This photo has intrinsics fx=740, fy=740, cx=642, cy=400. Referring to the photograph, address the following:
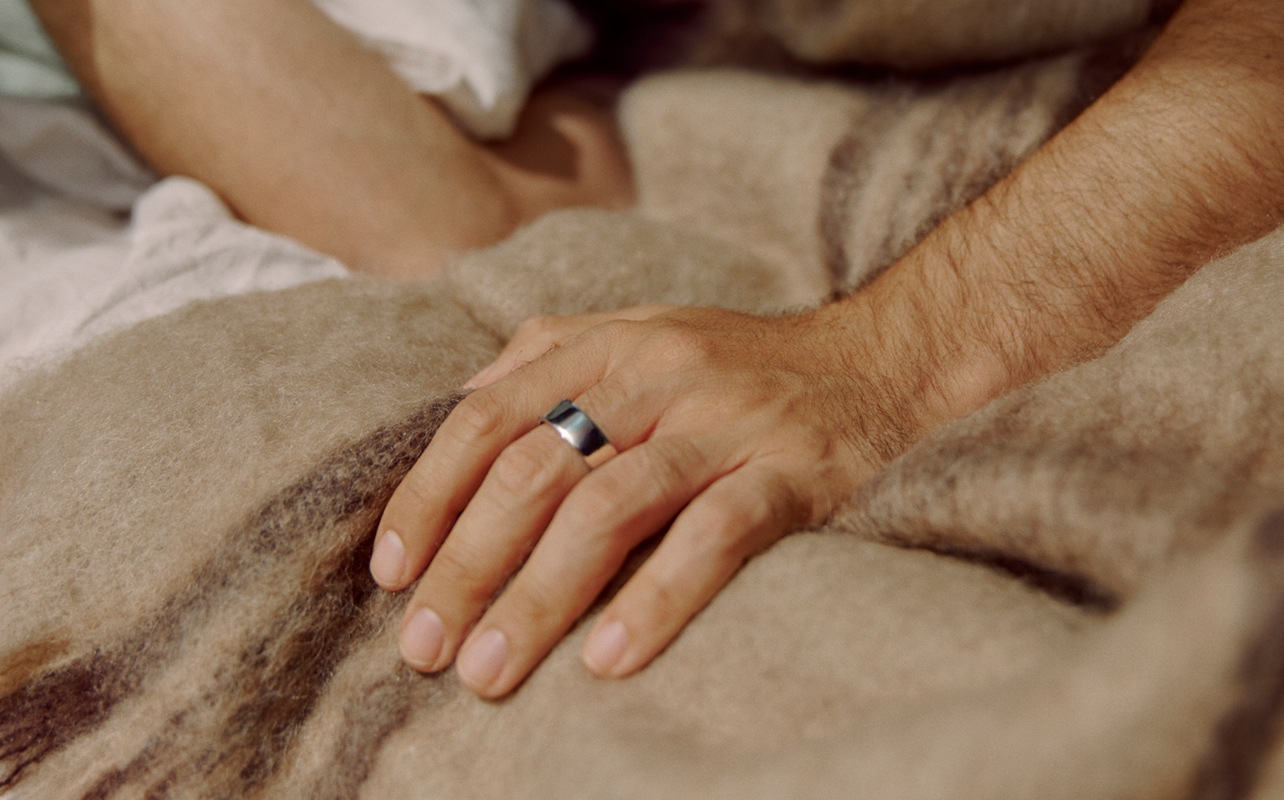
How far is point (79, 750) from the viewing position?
455mm

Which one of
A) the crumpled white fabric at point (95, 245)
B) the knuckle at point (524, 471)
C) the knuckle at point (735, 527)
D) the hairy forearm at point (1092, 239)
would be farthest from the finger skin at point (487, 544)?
the crumpled white fabric at point (95, 245)

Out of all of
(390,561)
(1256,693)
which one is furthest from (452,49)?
(1256,693)

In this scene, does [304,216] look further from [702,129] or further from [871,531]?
[871,531]

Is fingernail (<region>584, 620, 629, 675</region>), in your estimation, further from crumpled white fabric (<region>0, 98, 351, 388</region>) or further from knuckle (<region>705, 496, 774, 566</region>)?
crumpled white fabric (<region>0, 98, 351, 388</region>)

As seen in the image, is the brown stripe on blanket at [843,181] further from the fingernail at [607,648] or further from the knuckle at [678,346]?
the fingernail at [607,648]

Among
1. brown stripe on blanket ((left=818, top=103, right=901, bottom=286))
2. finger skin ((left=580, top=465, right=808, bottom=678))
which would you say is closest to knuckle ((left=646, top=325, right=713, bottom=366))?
finger skin ((left=580, top=465, right=808, bottom=678))

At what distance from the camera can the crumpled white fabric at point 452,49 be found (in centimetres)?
92

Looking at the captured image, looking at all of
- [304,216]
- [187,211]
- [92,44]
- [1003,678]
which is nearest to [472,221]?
[304,216]

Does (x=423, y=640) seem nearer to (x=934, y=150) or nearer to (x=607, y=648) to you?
(x=607, y=648)

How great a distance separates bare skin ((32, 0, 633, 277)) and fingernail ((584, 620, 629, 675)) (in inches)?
21.4

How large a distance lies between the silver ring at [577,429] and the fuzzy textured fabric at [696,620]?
99 millimetres

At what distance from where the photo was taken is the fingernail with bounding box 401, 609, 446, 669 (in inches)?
18.3

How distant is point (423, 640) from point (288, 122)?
639 mm

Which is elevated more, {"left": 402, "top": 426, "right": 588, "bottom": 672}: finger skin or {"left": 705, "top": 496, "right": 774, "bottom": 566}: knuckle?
{"left": 705, "top": 496, "right": 774, "bottom": 566}: knuckle
